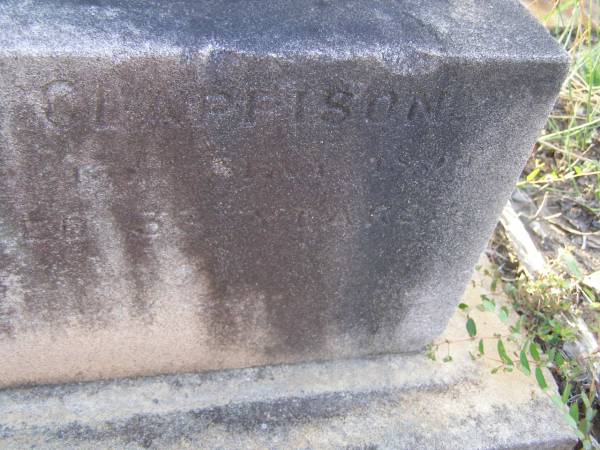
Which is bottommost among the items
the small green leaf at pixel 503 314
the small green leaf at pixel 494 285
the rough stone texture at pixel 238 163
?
the small green leaf at pixel 494 285

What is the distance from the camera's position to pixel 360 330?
151 centimetres

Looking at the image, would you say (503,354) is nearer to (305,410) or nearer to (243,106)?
(305,410)

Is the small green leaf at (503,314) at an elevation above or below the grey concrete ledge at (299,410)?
above

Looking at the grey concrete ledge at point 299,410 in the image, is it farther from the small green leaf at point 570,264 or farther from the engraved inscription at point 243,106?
the engraved inscription at point 243,106

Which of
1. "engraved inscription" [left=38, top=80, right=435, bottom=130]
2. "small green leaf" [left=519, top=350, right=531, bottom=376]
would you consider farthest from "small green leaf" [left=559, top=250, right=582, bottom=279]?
"engraved inscription" [left=38, top=80, right=435, bottom=130]

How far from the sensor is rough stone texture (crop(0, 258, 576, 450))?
1.36 metres

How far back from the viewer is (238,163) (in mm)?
1075

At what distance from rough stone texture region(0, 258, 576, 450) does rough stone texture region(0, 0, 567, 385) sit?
0.09m

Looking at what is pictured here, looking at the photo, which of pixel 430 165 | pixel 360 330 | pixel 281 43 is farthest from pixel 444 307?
pixel 281 43

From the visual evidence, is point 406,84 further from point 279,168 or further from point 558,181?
point 558,181

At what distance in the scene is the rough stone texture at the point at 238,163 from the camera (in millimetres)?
946

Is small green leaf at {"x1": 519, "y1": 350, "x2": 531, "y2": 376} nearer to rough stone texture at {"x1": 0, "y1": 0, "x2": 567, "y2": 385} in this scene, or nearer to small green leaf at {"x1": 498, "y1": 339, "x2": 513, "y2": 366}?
small green leaf at {"x1": 498, "y1": 339, "x2": 513, "y2": 366}

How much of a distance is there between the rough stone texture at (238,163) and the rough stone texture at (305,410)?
86mm

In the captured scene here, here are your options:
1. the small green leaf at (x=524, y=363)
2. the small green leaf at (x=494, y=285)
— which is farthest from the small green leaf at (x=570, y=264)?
the small green leaf at (x=524, y=363)
